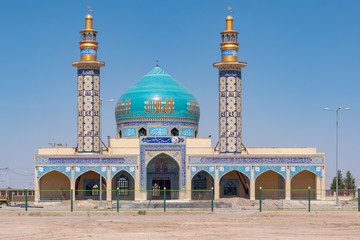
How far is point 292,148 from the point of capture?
59312 millimetres

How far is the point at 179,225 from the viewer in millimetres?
31203

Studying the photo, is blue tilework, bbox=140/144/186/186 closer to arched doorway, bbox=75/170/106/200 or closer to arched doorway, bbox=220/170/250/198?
arched doorway, bbox=75/170/106/200

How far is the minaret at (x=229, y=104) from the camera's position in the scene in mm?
57219

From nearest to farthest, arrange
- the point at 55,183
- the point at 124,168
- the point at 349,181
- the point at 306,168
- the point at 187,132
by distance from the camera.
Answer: the point at 124,168 < the point at 306,168 < the point at 55,183 < the point at 187,132 < the point at 349,181

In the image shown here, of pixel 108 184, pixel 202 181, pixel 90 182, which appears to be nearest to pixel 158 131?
pixel 202 181

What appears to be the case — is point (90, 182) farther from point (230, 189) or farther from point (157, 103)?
point (230, 189)

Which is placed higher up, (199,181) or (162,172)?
(162,172)

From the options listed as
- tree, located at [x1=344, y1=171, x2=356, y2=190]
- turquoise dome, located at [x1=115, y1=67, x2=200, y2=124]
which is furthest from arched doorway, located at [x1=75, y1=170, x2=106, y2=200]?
tree, located at [x1=344, y1=171, x2=356, y2=190]

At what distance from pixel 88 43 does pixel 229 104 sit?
39.7 ft

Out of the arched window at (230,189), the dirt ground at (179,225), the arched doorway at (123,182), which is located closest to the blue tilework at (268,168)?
the arched window at (230,189)

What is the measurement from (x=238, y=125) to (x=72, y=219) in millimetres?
24865

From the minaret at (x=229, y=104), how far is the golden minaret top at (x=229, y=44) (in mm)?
98

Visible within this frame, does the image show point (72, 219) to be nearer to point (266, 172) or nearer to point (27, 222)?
point (27, 222)

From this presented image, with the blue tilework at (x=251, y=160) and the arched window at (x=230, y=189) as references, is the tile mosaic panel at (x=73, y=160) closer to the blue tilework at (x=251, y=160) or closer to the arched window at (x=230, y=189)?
the blue tilework at (x=251, y=160)
